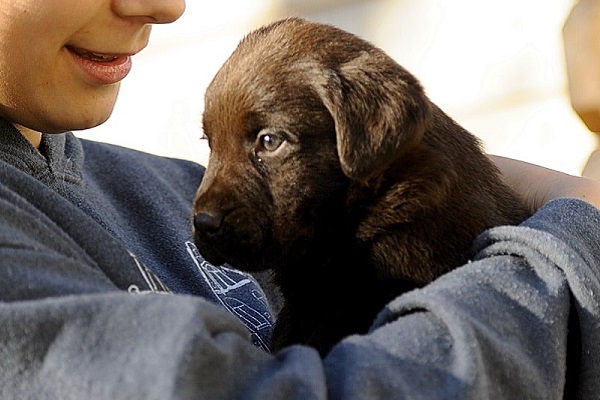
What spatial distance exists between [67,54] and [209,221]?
0.34m

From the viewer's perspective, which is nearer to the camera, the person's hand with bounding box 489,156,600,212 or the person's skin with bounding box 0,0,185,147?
the person's skin with bounding box 0,0,185,147

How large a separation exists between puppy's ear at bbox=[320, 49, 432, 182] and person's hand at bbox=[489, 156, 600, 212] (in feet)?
0.96

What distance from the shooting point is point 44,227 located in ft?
3.78

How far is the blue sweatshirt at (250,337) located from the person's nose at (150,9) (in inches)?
10.2

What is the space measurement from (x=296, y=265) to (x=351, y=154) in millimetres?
216

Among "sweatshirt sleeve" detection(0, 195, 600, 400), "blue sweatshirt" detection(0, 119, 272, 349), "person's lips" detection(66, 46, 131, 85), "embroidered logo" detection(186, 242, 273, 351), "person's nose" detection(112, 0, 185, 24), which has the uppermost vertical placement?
"person's nose" detection(112, 0, 185, 24)

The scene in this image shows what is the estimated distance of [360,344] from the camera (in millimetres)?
1066

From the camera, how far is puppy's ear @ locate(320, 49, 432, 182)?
4.55 ft

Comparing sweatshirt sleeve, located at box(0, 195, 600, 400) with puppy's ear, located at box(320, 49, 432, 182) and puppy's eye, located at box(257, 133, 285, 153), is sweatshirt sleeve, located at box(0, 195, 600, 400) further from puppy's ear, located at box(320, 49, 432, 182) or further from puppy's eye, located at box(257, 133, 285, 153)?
puppy's eye, located at box(257, 133, 285, 153)

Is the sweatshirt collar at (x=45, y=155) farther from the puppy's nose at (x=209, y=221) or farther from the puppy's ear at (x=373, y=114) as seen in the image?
the puppy's ear at (x=373, y=114)

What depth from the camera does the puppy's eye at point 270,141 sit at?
1447 millimetres

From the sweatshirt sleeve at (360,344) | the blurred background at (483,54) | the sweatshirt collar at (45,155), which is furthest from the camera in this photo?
the blurred background at (483,54)

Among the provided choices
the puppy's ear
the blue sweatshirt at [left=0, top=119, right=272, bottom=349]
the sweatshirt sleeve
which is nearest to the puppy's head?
the puppy's ear

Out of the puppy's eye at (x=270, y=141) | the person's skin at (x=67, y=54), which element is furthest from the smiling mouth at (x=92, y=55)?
the puppy's eye at (x=270, y=141)
